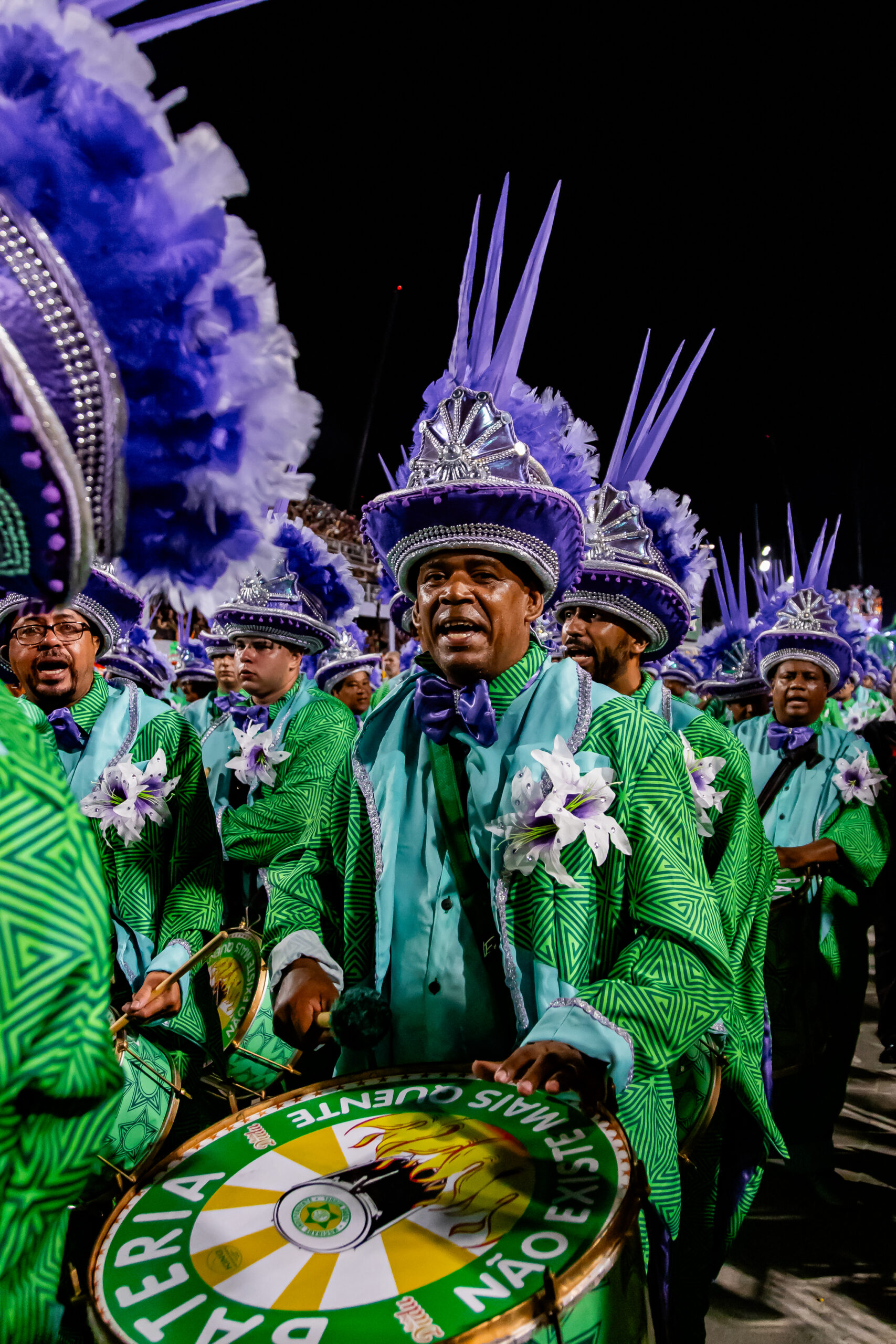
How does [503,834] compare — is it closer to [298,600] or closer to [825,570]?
[298,600]

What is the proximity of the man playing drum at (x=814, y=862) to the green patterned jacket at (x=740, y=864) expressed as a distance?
837mm

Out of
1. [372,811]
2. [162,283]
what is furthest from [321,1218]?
[162,283]

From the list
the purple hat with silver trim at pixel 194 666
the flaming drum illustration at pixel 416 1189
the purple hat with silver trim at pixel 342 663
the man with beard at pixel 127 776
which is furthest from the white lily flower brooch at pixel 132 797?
the purple hat with silver trim at pixel 194 666

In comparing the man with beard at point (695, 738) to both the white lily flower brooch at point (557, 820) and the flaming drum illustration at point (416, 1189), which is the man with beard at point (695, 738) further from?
the flaming drum illustration at point (416, 1189)

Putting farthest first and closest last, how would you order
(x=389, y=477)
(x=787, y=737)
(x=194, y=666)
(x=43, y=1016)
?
(x=194, y=666)
(x=787, y=737)
(x=389, y=477)
(x=43, y=1016)

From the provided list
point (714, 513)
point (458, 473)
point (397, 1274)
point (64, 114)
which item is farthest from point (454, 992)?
point (714, 513)

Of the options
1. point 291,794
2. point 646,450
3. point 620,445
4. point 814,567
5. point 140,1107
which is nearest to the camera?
point 140,1107

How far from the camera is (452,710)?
2.12 m

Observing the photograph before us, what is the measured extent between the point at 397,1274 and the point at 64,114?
1.52 m

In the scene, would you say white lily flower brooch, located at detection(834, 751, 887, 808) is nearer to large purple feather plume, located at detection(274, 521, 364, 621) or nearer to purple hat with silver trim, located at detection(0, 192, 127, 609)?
large purple feather plume, located at detection(274, 521, 364, 621)

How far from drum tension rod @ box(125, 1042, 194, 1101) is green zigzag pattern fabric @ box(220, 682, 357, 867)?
2077mm

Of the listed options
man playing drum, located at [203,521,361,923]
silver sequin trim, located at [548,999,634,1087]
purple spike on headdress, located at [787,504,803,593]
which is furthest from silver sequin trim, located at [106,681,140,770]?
purple spike on headdress, located at [787,504,803,593]

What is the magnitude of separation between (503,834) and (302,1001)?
0.63 metres

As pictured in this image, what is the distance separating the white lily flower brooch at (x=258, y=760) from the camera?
462cm
